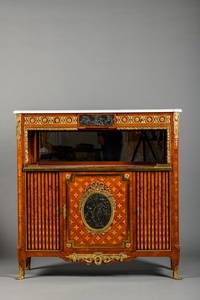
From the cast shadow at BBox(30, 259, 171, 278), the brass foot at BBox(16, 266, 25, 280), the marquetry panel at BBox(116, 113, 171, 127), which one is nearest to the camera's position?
the marquetry panel at BBox(116, 113, 171, 127)

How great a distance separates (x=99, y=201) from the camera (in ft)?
16.6

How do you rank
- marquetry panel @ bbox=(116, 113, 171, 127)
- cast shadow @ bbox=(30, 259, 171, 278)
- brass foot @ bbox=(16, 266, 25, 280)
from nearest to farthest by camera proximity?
marquetry panel @ bbox=(116, 113, 171, 127), brass foot @ bbox=(16, 266, 25, 280), cast shadow @ bbox=(30, 259, 171, 278)

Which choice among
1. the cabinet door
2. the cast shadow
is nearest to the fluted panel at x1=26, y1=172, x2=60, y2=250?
the cabinet door

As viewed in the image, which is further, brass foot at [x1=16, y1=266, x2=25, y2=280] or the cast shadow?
the cast shadow

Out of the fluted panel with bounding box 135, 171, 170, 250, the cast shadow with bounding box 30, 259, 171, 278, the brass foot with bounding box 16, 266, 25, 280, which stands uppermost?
the fluted panel with bounding box 135, 171, 170, 250

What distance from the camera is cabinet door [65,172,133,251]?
5043 millimetres

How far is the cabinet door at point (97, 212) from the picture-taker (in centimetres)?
504

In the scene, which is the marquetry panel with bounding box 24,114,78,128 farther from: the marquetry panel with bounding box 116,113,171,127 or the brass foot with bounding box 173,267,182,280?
the brass foot with bounding box 173,267,182,280

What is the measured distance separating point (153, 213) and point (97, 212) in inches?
19.0

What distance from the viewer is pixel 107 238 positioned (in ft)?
16.5

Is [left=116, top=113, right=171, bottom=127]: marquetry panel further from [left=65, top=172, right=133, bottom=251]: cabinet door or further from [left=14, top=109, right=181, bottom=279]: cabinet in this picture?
[left=65, top=172, right=133, bottom=251]: cabinet door

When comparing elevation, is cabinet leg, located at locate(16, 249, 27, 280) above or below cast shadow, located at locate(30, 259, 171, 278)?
above

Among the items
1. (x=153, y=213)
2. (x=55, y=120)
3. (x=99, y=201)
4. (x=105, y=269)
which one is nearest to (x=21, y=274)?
(x=105, y=269)

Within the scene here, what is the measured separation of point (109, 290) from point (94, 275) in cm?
52
